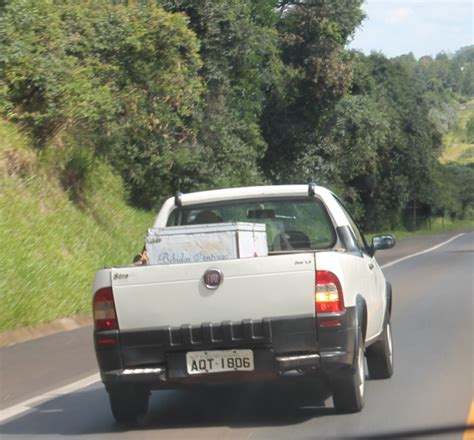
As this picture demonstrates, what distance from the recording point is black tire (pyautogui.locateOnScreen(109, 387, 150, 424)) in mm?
8195

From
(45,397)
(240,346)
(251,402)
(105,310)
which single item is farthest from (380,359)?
(105,310)

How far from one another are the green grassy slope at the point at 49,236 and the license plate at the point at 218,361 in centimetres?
690

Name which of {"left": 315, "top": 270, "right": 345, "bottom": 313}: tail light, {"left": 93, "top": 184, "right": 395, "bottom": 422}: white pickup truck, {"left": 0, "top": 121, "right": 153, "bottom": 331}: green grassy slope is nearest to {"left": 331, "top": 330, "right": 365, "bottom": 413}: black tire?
{"left": 93, "top": 184, "right": 395, "bottom": 422}: white pickup truck

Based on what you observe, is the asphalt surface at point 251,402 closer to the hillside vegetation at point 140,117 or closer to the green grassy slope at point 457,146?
the hillside vegetation at point 140,117

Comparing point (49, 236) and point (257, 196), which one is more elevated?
point (257, 196)

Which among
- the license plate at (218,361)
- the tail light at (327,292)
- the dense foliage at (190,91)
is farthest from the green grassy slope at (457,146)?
the license plate at (218,361)

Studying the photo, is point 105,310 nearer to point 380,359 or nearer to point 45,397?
point 45,397

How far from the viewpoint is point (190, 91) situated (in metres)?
24.0

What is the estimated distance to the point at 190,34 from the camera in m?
22.9

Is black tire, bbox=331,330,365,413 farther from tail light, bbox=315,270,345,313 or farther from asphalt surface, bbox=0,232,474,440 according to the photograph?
tail light, bbox=315,270,345,313

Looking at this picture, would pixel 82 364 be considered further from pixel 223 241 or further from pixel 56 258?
pixel 56 258

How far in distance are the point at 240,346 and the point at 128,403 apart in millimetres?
1048

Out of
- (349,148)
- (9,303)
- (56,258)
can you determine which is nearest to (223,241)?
(9,303)

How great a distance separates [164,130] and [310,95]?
545 inches
